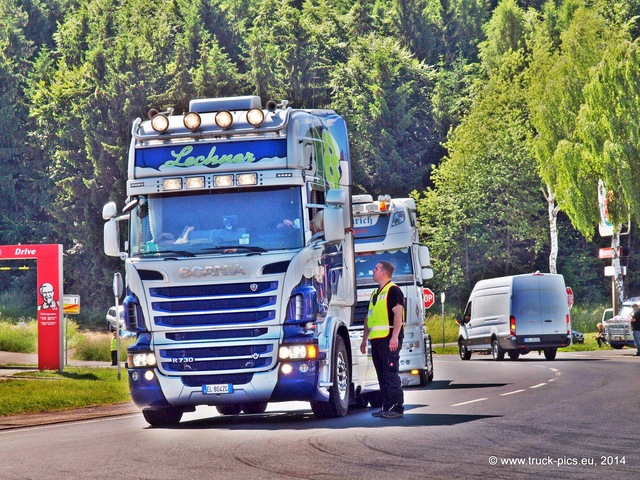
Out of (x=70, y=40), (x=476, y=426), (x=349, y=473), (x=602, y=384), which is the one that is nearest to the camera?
(x=349, y=473)

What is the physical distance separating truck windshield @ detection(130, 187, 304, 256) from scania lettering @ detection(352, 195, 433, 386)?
8.59 metres

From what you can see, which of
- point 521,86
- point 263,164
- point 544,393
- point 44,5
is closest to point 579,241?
point 521,86

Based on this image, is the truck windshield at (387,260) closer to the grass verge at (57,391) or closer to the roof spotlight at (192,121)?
the grass verge at (57,391)

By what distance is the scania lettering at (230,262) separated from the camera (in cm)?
1603

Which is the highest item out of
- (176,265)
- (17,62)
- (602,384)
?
(17,62)

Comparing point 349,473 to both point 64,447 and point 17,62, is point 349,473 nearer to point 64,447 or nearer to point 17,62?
point 64,447

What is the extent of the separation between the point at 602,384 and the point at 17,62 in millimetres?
88264

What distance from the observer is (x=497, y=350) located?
40688 millimetres

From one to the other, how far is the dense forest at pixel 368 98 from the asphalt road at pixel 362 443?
136 feet

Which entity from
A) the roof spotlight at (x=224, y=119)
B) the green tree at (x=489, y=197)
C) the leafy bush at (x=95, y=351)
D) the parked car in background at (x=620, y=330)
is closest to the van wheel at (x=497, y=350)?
the parked car in background at (x=620, y=330)

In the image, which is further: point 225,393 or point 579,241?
point 579,241

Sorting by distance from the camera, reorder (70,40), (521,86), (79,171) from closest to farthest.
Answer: (521,86) → (79,171) → (70,40)

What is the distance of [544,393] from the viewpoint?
73.5 feet

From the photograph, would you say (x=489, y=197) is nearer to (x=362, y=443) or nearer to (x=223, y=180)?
(x=223, y=180)
